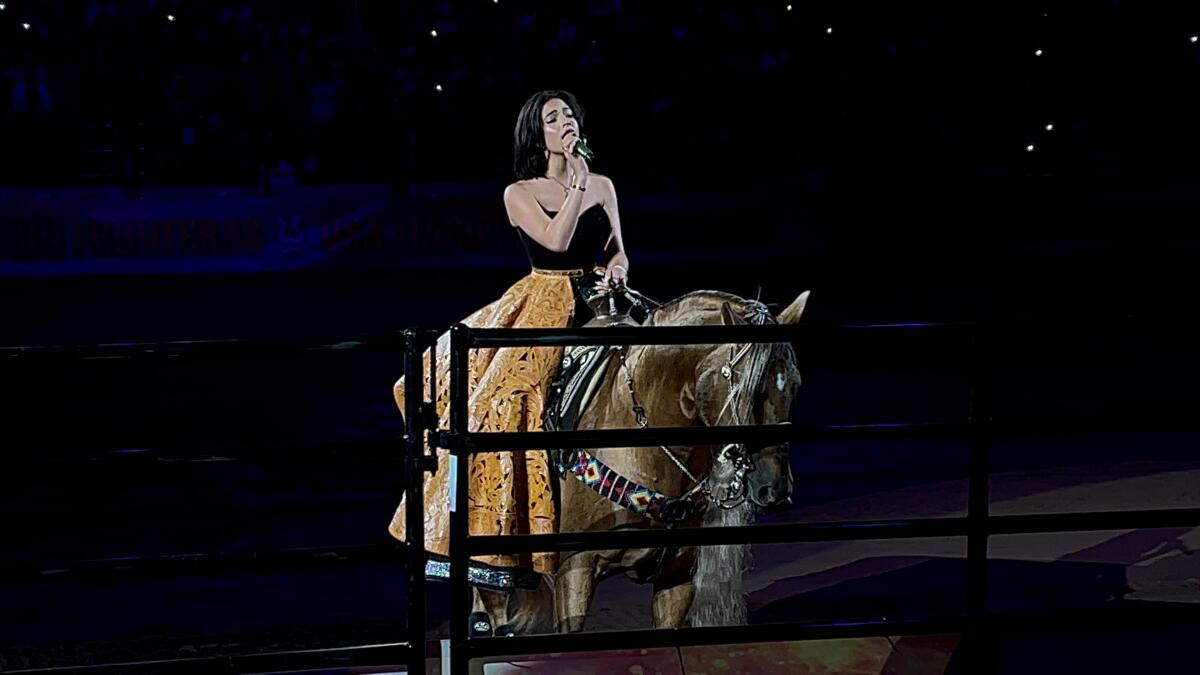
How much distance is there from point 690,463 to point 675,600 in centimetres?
47

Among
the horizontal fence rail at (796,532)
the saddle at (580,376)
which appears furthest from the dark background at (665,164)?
the horizontal fence rail at (796,532)

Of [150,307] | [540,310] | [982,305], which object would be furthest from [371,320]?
[540,310]

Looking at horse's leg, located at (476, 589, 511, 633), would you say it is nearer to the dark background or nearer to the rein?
the rein

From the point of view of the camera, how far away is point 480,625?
4.19 m

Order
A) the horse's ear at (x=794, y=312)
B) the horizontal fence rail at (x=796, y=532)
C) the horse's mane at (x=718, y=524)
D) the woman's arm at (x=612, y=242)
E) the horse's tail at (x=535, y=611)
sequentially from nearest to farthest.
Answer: the horizontal fence rail at (x=796, y=532)
the horse's ear at (x=794, y=312)
the horse's mane at (x=718, y=524)
the woman's arm at (x=612, y=242)
the horse's tail at (x=535, y=611)

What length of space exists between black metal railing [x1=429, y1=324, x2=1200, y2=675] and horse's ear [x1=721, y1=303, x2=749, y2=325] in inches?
32.5

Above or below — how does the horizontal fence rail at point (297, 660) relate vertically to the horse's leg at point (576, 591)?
above

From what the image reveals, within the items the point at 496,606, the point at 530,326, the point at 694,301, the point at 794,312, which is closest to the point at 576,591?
the point at 496,606

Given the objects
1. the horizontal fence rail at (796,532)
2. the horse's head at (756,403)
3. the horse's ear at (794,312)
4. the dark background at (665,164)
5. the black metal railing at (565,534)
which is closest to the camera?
the black metal railing at (565,534)

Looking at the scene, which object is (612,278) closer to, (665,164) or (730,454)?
(730,454)

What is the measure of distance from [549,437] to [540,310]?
50.2 inches

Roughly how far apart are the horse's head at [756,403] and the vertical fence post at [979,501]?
640 millimetres

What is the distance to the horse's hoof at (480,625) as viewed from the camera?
164 inches

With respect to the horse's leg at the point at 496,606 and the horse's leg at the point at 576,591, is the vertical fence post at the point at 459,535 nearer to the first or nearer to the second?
the horse's leg at the point at 576,591
